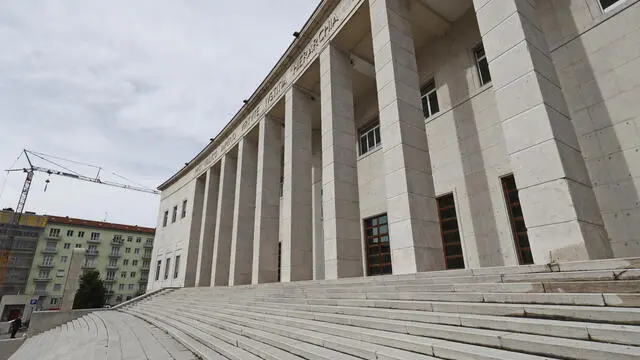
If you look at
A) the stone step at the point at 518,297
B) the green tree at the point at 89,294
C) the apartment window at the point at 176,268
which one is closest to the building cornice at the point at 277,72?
the apartment window at the point at 176,268

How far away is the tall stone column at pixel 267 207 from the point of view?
50.8 feet

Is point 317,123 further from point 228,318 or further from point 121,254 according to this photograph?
point 121,254

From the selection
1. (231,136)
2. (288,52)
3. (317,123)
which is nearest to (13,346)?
(231,136)

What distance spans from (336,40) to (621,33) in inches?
369

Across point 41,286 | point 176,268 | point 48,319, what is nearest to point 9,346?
point 48,319

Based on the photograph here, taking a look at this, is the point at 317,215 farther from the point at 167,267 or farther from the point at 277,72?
the point at 167,267

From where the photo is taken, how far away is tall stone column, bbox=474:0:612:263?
544 centimetres

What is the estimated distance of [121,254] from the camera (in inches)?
2736

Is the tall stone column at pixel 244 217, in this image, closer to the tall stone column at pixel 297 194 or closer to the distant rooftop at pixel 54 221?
the tall stone column at pixel 297 194

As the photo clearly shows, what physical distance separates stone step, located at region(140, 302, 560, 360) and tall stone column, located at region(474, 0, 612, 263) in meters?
3.47

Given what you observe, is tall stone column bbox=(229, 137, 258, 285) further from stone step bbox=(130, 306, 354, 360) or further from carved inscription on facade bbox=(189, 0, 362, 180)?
stone step bbox=(130, 306, 354, 360)

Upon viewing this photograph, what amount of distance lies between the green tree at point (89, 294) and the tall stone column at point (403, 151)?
43940 mm

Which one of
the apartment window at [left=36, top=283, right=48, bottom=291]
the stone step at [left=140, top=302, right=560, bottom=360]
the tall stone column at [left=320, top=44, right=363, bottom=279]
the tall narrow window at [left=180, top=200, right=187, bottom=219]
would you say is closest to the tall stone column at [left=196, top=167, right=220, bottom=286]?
the tall narrow window at [left=180, top=200, right=187, bottom=219]

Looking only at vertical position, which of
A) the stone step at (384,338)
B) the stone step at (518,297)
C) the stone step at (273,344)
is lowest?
the stone step at (273,344)
